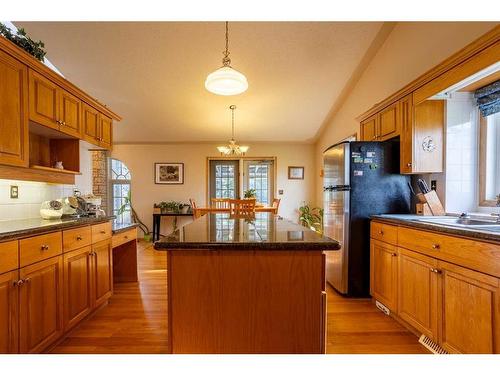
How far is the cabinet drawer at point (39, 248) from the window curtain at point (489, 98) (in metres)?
3.46

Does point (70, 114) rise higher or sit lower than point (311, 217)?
higher

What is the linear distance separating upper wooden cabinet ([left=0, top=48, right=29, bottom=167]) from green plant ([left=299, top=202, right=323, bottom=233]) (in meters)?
4.88

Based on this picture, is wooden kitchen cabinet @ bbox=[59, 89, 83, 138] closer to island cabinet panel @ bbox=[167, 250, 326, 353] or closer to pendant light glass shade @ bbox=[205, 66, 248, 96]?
pendant light glass shade @ bbox=[205, 66, 248, 96]

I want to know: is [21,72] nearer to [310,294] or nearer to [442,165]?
[310,294]

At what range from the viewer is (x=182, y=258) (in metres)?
1.03

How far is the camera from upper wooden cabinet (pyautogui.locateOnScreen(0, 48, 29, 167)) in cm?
158

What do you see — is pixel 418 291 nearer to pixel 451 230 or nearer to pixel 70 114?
pixel 451 230

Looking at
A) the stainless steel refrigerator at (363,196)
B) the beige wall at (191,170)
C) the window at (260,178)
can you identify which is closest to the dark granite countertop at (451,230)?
the stainless steel refrigerator at (363,196)

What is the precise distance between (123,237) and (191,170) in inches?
135

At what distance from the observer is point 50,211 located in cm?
213

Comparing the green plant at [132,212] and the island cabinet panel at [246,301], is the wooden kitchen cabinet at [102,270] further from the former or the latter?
the green plant at [132,212]

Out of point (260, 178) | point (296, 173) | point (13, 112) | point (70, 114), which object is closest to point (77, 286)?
point (13, 112)

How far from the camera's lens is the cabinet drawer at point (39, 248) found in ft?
4.68
